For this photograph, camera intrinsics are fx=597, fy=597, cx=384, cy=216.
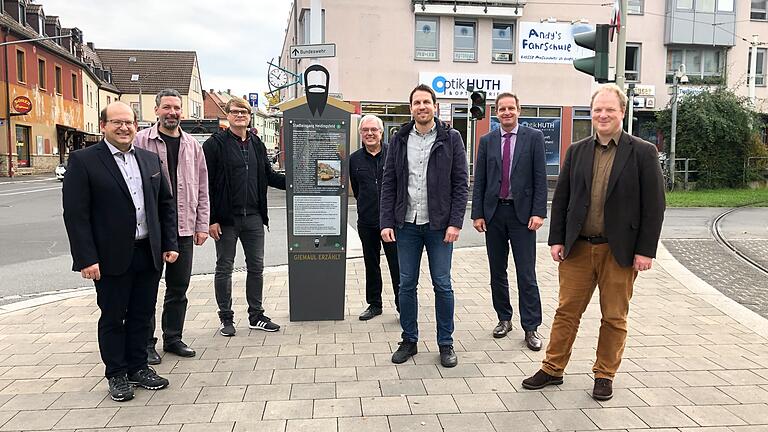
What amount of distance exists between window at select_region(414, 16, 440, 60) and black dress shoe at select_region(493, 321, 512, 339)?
20.4m

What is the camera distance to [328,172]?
18.4 feet

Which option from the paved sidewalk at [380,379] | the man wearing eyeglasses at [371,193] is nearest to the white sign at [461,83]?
the man wearing eyeglasses at [371,193]

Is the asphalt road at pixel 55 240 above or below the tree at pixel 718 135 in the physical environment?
below

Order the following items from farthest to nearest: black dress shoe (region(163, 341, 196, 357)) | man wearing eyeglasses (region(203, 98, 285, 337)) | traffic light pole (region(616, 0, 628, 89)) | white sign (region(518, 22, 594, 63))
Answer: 1. white sign (region(518, 22, 594, 63))
2. traffic light pole (region(616, 0, 628, 89))
3. man wearing eyeglasses (region(203, 98, 285, 337))
4. black dress shoe (region(163, 341, 196, 357))

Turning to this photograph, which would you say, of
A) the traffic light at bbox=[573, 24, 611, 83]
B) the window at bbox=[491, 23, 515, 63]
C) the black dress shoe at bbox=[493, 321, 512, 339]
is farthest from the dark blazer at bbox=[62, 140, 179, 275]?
the window at bbox=[491, 23, 515, 63]

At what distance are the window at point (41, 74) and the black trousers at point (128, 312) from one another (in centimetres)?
3792

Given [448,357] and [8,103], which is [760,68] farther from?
[8,103]

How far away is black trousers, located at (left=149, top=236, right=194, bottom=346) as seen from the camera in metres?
4.66

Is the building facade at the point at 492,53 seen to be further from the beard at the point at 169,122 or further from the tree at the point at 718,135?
the beard at the point at 169,122

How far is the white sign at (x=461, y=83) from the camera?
24.5 m

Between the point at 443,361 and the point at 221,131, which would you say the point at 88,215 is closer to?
the point at 221,131

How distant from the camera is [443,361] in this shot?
453 centimetres

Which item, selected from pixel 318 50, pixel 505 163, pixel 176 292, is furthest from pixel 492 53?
pixel 176 292

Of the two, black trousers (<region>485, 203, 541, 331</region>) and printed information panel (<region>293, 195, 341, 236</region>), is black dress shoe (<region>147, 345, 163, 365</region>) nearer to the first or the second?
printed information panel (<region>293, 195, 341, 236</region>)
